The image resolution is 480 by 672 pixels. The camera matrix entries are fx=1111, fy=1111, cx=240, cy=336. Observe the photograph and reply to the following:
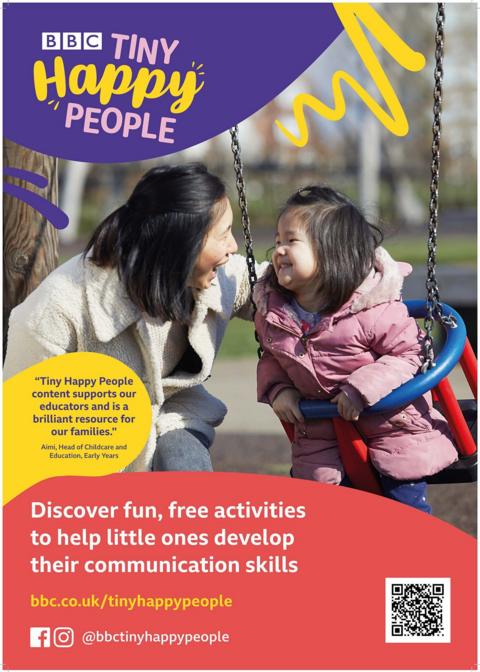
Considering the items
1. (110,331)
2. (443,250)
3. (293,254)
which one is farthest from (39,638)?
(443,250)

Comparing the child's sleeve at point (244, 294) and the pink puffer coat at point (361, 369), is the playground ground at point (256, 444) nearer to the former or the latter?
the pink puffer coat at point (361, 369)

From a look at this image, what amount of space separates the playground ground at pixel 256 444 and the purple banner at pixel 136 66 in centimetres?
240

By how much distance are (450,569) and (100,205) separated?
28.9 meters

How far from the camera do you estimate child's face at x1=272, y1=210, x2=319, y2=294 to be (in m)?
3.21

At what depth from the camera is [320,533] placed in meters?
3.28

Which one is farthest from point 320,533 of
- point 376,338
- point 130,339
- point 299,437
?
point 130,339

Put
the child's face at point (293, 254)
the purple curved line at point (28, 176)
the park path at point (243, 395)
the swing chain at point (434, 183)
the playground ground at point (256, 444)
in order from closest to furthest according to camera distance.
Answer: the swing chain at point (434, 183) → the child's face at point (293, 254) → the purple curved line at point (28, 176) → the playground ground at point (256, 444) → the park path at point (243, 395)

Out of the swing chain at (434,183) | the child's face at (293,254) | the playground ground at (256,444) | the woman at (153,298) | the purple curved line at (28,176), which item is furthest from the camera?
the playground ground at (256,444)

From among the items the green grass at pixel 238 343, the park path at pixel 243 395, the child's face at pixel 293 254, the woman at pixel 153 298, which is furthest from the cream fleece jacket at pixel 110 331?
the green grass at pixel 238 343

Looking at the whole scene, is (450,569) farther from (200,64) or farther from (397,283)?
(200,64)

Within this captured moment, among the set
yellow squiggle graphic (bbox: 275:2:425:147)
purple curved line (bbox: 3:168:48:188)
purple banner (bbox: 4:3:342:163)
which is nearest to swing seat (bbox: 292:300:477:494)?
yellow squiggle graphic (bbox: 275:2:425:147)

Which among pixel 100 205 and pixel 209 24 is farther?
pixel 100 205

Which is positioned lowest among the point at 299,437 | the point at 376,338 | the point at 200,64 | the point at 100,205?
the point at 299,437

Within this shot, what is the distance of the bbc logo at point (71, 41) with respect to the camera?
10.8 ft
